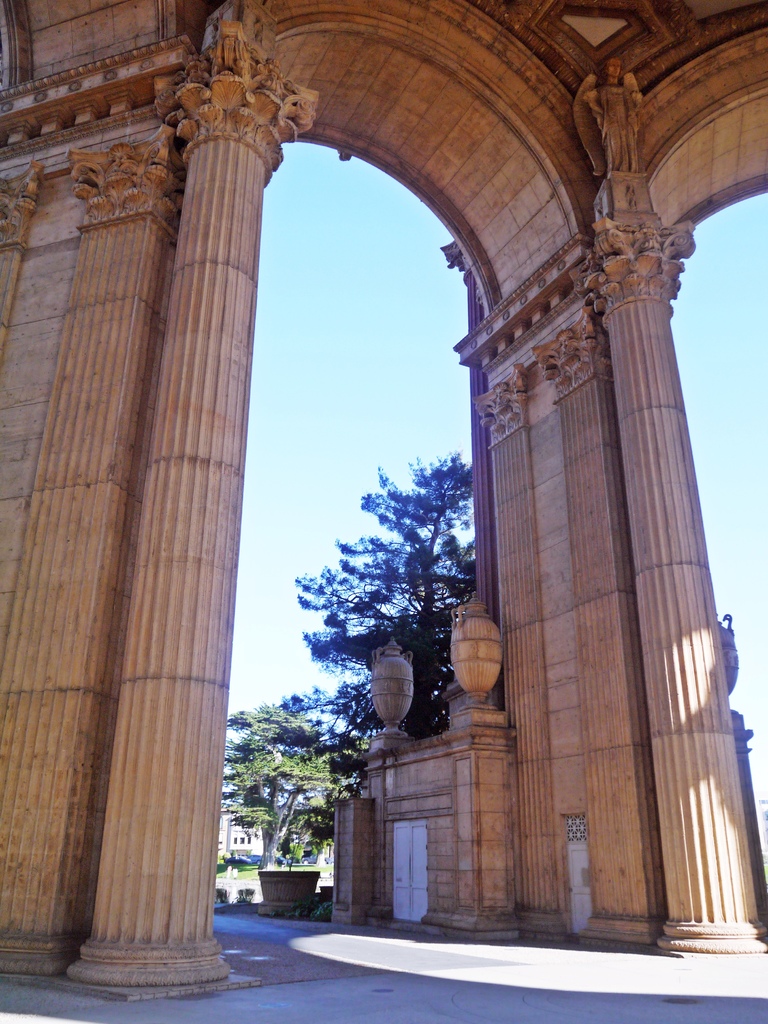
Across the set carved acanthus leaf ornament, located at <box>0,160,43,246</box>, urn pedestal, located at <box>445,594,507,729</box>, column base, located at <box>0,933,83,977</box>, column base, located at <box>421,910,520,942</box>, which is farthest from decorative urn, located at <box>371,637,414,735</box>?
carved acanthus leaf ornament, located at <box>0,160,43,246</box>

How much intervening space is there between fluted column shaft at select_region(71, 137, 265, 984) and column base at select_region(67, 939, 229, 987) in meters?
0.02

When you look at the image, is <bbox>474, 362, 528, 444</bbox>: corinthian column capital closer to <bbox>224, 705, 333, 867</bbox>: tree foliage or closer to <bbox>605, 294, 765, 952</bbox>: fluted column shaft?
<bbox>605, 294, 765, 952</bbox>: fluted column shaft

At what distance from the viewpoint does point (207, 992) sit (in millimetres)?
9070

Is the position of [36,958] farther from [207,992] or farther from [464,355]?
[464,355]

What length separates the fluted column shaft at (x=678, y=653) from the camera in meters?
13.8

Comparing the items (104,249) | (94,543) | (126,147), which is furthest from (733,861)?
(126,147)

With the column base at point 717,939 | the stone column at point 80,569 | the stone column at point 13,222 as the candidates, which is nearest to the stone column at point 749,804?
the column base at point 717,939

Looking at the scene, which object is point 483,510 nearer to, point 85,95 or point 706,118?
point 706,118

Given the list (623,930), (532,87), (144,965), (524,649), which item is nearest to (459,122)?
(532,87)

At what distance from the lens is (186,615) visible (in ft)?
35.8

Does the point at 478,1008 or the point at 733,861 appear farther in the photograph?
the point at 733,861

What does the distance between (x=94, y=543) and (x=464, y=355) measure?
15235 millimetres

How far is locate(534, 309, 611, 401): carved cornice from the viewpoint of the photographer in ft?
64.3

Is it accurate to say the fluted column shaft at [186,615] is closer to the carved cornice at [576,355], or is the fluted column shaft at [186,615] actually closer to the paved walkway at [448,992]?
the paved walkway at [448,992]
